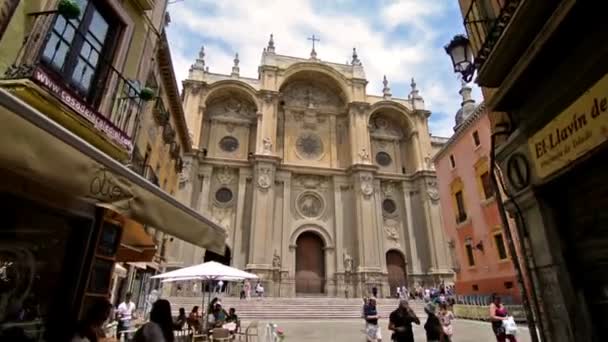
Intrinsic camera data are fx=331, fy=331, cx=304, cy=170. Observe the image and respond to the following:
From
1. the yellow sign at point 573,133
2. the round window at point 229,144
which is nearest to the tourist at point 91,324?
the yellow sign at point 573,133

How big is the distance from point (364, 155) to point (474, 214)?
14068 millimetres

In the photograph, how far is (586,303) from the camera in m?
3.40

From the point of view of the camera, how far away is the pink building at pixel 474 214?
13922 millimetres

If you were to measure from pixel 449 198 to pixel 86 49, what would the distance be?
17193 mm

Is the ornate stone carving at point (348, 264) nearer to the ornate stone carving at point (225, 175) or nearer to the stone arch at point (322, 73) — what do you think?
the ornate stone carving at point (225, 175)

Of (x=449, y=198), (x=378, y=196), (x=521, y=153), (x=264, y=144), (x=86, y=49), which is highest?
(x=264, y=144)

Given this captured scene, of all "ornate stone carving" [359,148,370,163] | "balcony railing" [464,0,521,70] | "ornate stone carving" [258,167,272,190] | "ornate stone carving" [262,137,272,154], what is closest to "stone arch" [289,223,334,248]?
"ornate stone carving" [258,167,272,190]

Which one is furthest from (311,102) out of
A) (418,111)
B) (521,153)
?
(521,153)

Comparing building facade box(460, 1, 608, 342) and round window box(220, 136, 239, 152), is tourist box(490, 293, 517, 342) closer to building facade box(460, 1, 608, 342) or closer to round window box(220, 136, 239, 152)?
building facade box(460, 1, 608, 342)

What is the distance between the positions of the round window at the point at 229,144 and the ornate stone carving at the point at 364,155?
10.9 metres

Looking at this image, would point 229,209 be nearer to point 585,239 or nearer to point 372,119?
point 372,119

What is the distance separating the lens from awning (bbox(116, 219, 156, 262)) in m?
5.60

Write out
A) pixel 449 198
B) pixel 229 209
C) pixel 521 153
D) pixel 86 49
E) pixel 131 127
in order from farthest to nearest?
pixel 229 209, pixel 449 198, pixel 131 127, pixel 86 49, pixel 521 153

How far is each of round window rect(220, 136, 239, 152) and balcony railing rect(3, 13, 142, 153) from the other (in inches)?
857
